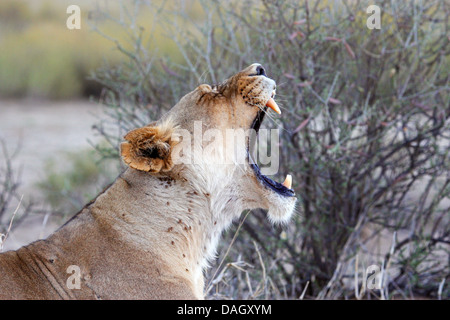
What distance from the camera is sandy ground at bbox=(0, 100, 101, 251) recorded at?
11.2 m

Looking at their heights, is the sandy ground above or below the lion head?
below

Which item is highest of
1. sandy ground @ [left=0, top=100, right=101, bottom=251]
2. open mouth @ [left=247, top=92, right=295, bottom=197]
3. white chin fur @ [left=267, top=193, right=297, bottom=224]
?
open mouth @ [left=247, top=92, right=295, bottom=197]

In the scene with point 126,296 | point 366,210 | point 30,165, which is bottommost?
point 30,165

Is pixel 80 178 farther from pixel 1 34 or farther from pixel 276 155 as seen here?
pixel 1 34

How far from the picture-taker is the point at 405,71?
5832 mm

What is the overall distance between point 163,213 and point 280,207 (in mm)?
682

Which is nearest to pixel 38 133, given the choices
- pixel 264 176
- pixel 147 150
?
pixel 264 176

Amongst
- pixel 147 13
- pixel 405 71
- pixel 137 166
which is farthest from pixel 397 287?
pixel 147 13

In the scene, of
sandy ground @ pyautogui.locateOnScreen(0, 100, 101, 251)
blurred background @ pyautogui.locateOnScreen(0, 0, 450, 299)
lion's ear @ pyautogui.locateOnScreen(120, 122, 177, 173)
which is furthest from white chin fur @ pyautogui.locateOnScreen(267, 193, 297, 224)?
sandy ground @ pyautogui.locateOnScreen(0, 100, 101, 251)

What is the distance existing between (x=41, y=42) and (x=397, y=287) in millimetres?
15895

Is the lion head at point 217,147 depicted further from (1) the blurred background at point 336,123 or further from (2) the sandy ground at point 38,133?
(2) the sandy ground at point 38,133

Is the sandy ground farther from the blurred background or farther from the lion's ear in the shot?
the lion's ear

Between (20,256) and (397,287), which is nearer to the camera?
(20,256)

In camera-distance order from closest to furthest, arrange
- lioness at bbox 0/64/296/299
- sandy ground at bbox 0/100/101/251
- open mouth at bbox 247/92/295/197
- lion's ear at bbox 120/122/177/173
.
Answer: lioness at bbox 0/64/296/299
lion's ear at bbox 120/122/177/173
open mouth at bbox 247/92/295/197
sandy ground at bbox 0/100/101/251
